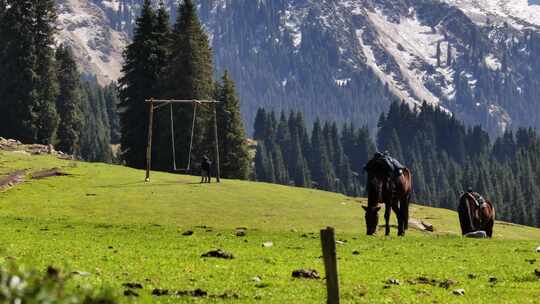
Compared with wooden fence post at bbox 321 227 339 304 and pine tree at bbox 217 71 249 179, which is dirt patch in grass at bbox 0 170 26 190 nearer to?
pine tree at bbox 217 71 249 179

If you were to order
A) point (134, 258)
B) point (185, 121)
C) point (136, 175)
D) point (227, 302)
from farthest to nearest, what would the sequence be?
point (185, 121)
point (136, 175)
point (134, 258)
point (227, 302)

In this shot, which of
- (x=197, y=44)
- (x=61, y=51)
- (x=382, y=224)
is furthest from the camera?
(x=61, y=51)

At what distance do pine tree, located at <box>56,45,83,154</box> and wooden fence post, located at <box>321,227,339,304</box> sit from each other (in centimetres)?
10452

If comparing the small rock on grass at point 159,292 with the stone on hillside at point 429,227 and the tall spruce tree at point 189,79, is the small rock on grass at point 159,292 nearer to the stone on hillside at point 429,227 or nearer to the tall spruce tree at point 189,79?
the stone on hillside at point 429,227

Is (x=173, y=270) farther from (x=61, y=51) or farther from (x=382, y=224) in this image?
(x=61, y=51)

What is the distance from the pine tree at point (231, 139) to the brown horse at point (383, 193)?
55688 mm

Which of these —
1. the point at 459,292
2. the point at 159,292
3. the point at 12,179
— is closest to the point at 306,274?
the point at 459,292

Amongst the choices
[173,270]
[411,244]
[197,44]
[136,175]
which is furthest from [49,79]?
[173,270]

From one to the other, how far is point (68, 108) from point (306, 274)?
4232 inches

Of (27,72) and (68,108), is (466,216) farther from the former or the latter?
(68,108)

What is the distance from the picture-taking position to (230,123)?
329ft

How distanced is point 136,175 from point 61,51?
7620cm

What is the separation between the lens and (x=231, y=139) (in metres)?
98.6

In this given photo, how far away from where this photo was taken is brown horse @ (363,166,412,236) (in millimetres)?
38531
